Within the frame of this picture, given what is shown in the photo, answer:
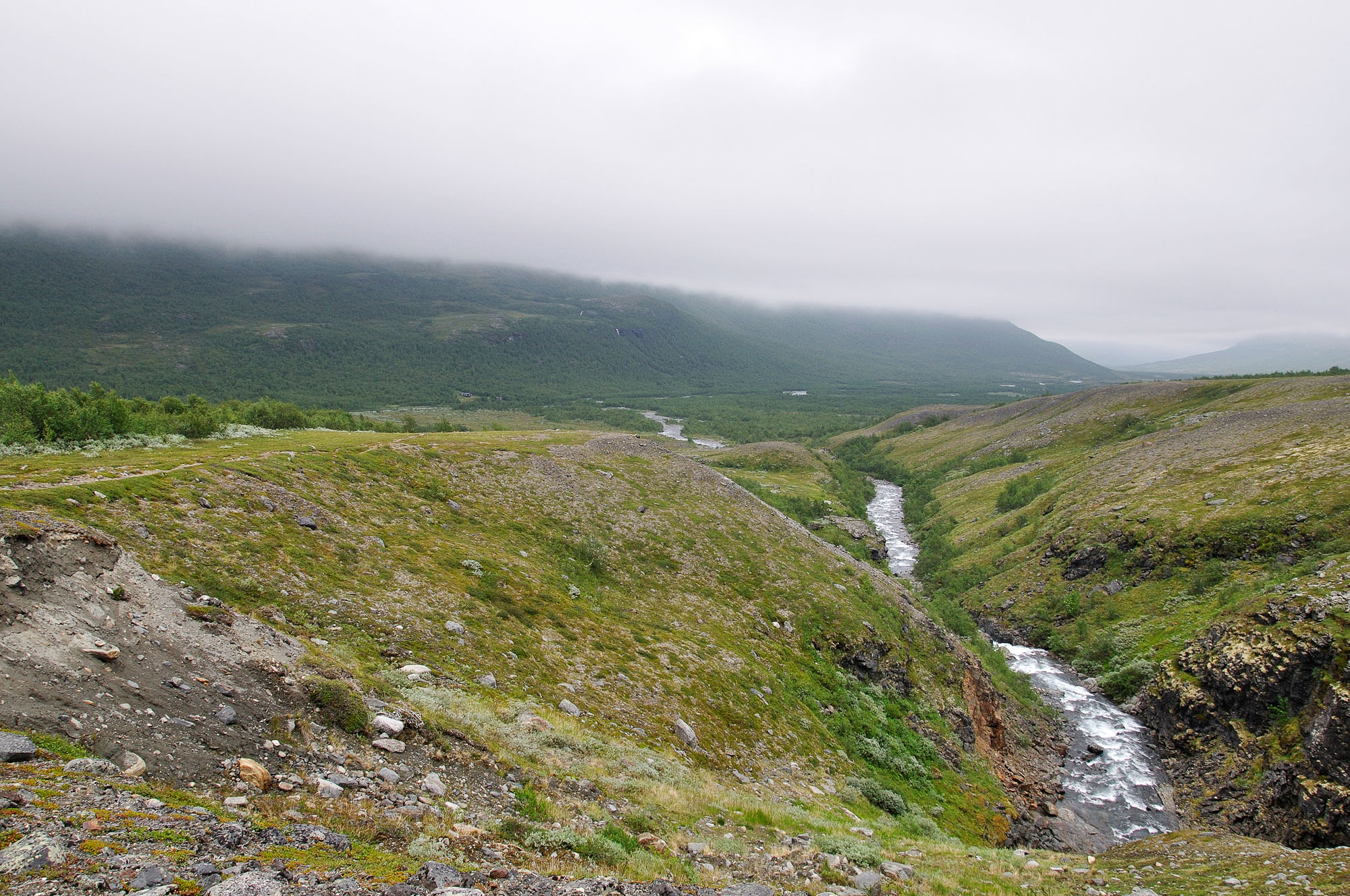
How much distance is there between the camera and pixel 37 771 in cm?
691

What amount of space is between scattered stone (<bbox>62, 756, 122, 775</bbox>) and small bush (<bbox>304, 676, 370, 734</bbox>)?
381 cm

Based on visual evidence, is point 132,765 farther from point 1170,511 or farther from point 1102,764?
point 1170,511

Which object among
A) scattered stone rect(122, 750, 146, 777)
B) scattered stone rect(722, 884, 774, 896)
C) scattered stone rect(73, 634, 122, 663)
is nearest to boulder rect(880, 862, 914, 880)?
scattered stone rect(722, 884, 774, 896)

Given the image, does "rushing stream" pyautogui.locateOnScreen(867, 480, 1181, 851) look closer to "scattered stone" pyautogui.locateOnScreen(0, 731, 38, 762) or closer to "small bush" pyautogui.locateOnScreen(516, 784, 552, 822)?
"small bush" pyautogui.locateOnScreen(516, 784, 552, 822)

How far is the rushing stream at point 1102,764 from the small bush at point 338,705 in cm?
3509

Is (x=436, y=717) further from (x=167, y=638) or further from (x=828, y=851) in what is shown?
(x=828, y=851)

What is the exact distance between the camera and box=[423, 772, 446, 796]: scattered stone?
35.6 ft

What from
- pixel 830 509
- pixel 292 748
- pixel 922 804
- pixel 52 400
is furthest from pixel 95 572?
pixel 830 509

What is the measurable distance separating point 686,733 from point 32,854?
16910 millimetres

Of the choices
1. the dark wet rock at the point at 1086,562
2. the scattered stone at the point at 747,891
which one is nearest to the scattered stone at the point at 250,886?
the scattered stone at the point at 747,891

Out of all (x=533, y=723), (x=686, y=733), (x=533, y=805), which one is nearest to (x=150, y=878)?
(x=533, y=805)

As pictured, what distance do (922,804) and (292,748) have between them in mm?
24483

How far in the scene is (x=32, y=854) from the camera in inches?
225

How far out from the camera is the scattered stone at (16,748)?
23.0ft
